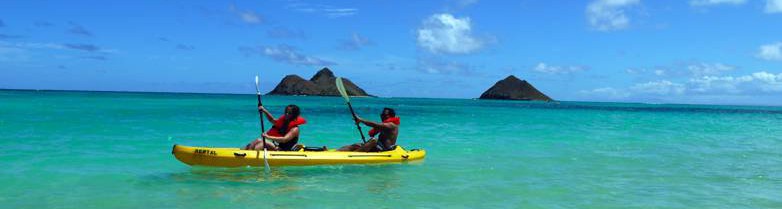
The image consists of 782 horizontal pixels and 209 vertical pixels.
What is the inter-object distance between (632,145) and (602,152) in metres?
3.40

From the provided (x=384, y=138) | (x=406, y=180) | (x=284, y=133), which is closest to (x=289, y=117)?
(x=284, y=133)

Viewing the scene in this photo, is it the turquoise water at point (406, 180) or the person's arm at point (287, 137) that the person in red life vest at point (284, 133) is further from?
the turquoise water at point (406, 180)

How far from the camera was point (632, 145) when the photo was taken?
64.5 feet

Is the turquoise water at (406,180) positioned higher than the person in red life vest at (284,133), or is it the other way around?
the person in red life vest at (284,133)

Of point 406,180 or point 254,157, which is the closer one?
A: point 406,180

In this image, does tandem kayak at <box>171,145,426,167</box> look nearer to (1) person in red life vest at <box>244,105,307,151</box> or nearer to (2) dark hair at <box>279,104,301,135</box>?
(1) person in red life vest at <box>244,105,307,151</box>

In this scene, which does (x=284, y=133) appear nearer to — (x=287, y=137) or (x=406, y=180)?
(x=287, y=137)

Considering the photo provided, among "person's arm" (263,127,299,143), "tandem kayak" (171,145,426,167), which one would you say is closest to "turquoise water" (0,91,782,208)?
"tandem kayak" (171,145,426,167)

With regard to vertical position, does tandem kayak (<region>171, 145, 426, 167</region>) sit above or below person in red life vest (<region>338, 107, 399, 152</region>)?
below

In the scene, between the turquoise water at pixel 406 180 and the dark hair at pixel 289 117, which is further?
the dark hair at pixel 289 117

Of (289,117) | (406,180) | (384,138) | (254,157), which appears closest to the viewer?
(406,180)

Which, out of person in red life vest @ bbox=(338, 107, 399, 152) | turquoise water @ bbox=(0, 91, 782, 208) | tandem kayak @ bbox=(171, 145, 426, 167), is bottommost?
turquoise water @ bbox=(0, 91, 782, 208)

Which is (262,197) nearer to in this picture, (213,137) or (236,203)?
(236,203)

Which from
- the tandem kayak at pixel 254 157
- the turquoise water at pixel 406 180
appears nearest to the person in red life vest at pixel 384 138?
the tandem kayak at pixel 254 157
